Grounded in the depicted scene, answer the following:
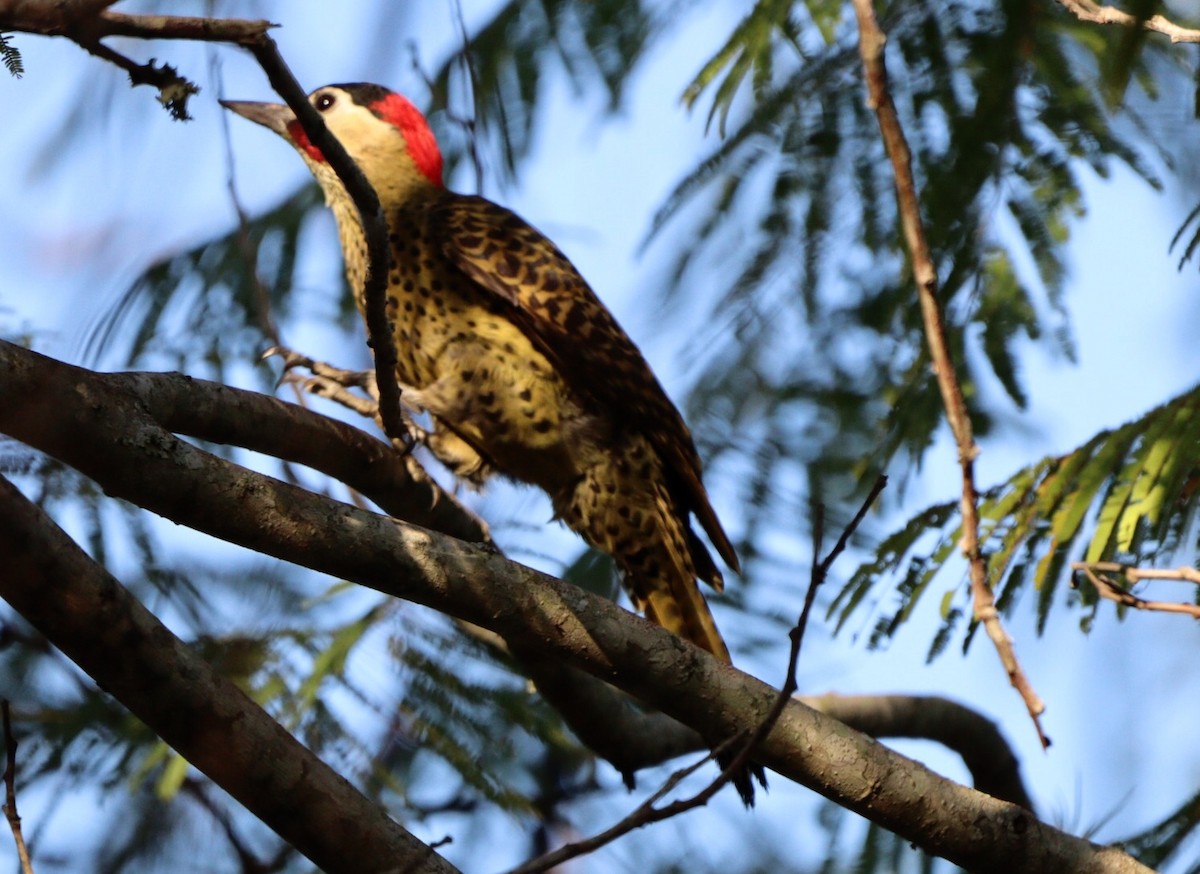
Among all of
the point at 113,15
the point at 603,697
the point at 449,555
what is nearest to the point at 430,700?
the point at 603,697

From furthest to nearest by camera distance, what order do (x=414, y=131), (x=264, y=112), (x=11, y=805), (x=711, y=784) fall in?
(x=414, y=131), (x=264, y=112), (x=11, y=805), (x=711, y=784)

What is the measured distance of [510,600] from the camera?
2395 millimetres

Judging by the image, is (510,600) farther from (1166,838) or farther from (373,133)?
(373,133)

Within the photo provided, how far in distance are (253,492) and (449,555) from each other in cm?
32

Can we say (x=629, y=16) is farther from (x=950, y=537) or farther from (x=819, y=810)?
(x=819, y=810)

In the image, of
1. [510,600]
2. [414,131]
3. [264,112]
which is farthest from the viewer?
[414,131]

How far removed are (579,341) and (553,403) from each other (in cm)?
19

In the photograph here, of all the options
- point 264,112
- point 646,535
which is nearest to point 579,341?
point 646,535

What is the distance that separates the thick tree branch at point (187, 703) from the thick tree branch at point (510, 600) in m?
0.15

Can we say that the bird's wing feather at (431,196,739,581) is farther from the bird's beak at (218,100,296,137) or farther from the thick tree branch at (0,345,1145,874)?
the thick tree branch at (0,345,1145,874)

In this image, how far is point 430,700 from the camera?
3.84 m

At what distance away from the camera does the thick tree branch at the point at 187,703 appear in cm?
207

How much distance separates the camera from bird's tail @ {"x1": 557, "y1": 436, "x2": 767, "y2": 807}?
3969mm

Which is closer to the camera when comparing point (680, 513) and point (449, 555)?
point (449, 555)
